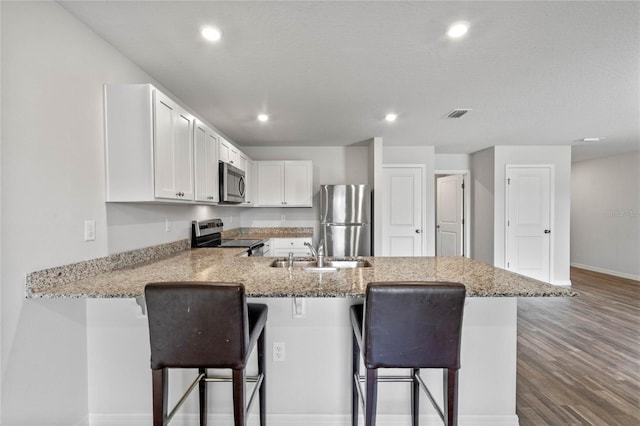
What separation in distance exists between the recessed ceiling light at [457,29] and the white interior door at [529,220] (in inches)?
156

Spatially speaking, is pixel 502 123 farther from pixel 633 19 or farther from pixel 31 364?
pixel 31 364

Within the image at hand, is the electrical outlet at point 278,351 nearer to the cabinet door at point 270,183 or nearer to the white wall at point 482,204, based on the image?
the cabinet door at point 270,183

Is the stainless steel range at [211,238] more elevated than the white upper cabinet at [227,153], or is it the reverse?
the white upper cabinet at [227,153]

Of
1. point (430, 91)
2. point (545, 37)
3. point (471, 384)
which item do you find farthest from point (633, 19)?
point (471, 384)

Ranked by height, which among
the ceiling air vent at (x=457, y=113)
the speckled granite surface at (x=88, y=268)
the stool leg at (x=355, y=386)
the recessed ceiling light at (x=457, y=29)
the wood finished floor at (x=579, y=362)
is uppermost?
the recessed ceiling light at (x=457, y=29)

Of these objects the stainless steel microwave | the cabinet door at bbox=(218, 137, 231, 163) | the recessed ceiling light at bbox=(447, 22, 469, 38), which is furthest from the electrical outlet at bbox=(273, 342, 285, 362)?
the recessed ceiling light at bbox=(447, 22, 469, 38)

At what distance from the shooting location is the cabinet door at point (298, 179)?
4570 mm

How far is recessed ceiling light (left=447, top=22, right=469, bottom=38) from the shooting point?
1633 millimetres

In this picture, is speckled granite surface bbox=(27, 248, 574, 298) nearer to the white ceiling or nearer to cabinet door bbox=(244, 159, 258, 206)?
the white ceiling

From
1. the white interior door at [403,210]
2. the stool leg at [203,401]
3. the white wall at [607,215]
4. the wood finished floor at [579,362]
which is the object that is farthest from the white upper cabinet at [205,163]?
the white wall at [607,215]

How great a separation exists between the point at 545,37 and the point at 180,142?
2471 millimetres

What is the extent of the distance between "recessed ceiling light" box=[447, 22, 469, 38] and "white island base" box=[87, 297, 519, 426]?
157 cm

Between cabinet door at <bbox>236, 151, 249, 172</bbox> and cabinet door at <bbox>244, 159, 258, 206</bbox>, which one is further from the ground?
cabinet door at <bbox>236, 151, 249, 172</bbox>

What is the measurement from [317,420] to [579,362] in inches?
93.1
